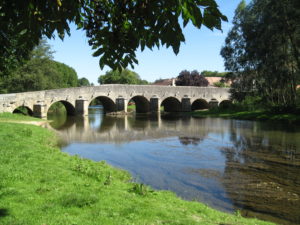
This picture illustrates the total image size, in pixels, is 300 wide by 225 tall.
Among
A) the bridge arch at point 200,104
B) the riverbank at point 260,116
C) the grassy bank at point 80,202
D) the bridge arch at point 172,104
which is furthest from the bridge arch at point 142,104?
the grassy bank at point 80,202

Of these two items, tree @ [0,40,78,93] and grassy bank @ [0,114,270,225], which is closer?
grassy bank @ [0,114,270,225]

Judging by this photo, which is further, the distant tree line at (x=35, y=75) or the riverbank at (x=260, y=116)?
the distant tree line at (x=35, y=75)

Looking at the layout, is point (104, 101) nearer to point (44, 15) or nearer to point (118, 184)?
point (118, 184)

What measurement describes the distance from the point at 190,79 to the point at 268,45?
115 feet

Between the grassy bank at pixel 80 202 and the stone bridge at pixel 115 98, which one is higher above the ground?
the stone bridge at pixel 115 98

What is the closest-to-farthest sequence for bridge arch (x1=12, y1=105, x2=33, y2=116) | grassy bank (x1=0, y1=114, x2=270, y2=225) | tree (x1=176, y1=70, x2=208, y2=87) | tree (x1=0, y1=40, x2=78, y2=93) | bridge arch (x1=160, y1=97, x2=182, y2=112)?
grassy bank (x1=0, y1=114, x2=270, y2=225) → bridge arch (x1=12, y1=105, x2=33, y2=116) → tree (x1=0, y1=40, x2=78, y2=93) → bridge arch (x1=160, y1=97, x2=182, y2=112) → tree (x1=176, y1=70, x2=208, y2=87)

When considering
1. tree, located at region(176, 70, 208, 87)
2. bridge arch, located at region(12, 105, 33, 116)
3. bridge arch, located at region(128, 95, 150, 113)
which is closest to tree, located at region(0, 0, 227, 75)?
bridge arch, located at region(12, 105, 33, 116)

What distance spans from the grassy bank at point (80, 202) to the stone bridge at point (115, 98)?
1992cm

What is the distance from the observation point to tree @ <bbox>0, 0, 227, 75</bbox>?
7.04 feet

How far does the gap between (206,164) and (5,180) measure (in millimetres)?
6681

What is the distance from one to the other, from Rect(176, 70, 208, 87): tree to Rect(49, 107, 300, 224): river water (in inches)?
1638

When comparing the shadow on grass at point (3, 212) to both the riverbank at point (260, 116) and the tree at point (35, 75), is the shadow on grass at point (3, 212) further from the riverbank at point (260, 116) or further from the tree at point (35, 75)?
the tree at point (35, 75)

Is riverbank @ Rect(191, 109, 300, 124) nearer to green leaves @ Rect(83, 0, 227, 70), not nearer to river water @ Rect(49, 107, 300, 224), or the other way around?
river water @ Rect(49, 107, 300, 224)

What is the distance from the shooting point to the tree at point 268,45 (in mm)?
21328
